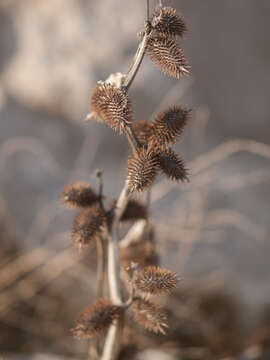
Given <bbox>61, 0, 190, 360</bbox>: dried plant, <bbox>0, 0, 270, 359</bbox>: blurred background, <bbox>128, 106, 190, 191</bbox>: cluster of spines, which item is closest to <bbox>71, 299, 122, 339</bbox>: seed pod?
<bbox>61, 0, 190, 360</bbox>: dried plant

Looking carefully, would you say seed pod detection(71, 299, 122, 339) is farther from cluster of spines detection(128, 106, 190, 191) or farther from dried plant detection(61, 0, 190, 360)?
cluster of spines detection(128, 106, 190, 191)

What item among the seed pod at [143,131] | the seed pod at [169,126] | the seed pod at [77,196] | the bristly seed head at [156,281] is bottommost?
the bristly seed head at [156,281]

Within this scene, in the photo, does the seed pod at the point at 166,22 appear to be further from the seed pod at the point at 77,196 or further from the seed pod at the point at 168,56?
the seed pod at the point at 77,196

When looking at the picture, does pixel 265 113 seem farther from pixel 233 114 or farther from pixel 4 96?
pixel 4 96

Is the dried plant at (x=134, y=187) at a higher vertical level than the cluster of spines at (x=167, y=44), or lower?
lower

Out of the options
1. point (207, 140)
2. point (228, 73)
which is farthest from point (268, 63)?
point (207, 140)

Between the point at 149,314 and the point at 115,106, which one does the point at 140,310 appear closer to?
the point at 149,314

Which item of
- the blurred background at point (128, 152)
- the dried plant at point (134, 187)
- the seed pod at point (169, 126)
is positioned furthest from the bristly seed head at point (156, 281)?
the blurred background at point (128, 152)
